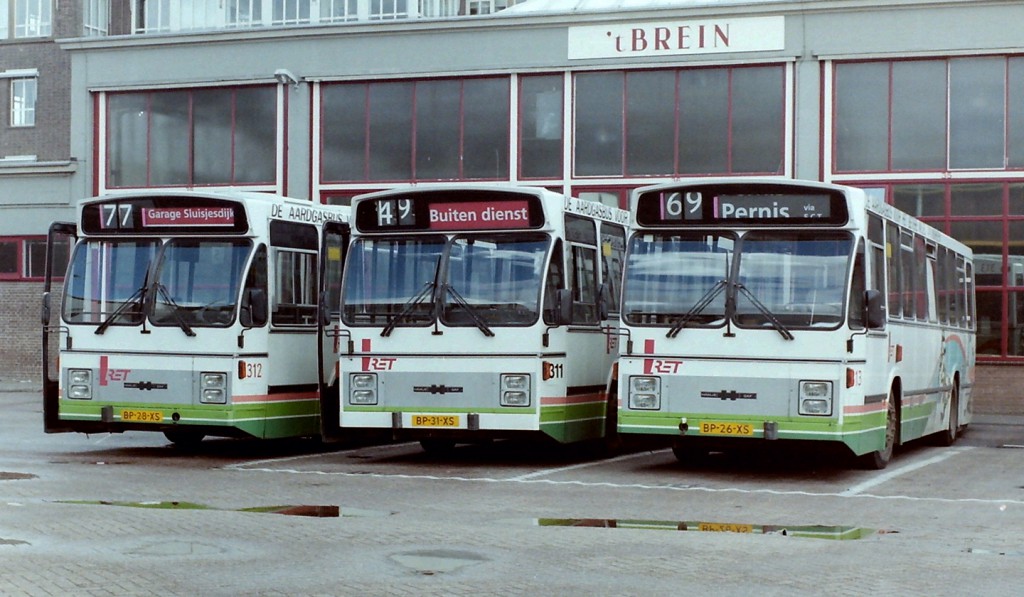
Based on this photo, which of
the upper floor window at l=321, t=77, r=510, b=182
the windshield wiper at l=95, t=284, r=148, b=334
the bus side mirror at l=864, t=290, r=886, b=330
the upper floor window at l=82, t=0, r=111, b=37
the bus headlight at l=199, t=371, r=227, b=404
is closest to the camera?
the bus side mirror at l=864, t=290, r=886, b=330

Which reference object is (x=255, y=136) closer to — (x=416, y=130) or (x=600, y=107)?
A: (x=416, y=130)

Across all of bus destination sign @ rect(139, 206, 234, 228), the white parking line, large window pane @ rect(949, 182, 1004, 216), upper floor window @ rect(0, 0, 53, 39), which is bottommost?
the white parking line

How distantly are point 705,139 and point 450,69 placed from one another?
5.76 metres

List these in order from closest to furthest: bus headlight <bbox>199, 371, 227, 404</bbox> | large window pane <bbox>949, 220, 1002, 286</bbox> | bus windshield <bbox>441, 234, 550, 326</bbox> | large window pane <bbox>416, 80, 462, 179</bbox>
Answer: bus windshield <bbox>441, 234, 550, 326</bbox> → bus headlight <bbox>199, 371, 227, 404</bbox> → large window pane <bbox>949, 220, 1002, 286</bbox> → large window pane <bbox>416, 80, 462, 179</bbox>

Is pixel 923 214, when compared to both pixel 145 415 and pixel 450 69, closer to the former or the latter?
pixel 450 69

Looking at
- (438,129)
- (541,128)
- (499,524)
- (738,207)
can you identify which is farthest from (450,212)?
(438,129)

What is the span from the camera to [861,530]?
11609mm

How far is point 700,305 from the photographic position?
50.8ft

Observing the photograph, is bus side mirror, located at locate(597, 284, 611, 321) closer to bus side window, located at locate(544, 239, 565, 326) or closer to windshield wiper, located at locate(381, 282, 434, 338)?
bus side window, located at locate(544, 239, 565, 326)

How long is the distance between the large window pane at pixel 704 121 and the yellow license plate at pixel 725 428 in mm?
17373

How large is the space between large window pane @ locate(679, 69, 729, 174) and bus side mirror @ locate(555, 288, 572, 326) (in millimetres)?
16458

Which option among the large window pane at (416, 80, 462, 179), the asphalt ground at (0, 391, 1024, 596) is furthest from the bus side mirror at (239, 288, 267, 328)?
the large window pane at (416, 80, 462, 179)

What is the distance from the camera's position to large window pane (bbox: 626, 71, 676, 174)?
107 feet

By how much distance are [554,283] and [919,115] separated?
54.5 ft
